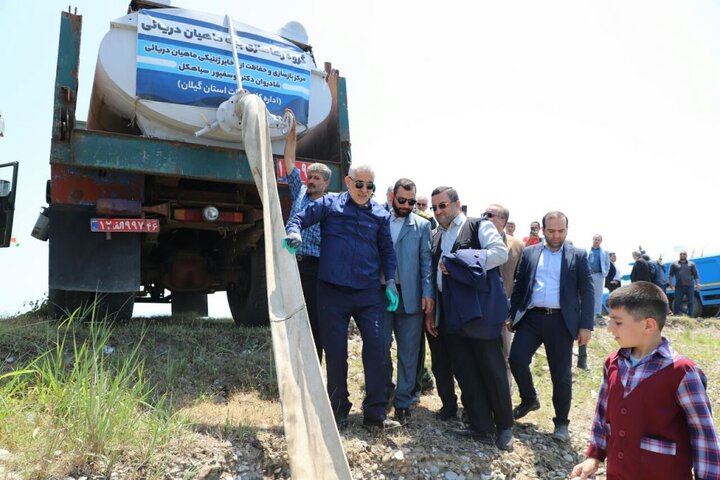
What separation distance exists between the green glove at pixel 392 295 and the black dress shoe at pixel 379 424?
0.65 meters

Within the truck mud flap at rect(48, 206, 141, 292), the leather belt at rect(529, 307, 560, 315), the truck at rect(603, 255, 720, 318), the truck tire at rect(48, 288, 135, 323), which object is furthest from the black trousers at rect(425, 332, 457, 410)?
the truck at rect(603, 255, 720, 318)

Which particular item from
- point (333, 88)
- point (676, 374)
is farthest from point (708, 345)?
point (676, 374)

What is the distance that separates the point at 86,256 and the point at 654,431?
414 centimetres

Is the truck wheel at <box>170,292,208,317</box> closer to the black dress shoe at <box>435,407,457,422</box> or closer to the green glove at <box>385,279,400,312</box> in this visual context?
the black dress shoe at <box>435,407,457,422</box>

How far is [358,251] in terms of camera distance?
3.53 m

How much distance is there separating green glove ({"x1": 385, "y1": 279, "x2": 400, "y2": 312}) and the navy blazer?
991 millimetres

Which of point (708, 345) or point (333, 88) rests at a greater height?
point (333, 88)

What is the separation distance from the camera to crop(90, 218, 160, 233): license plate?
457 cm

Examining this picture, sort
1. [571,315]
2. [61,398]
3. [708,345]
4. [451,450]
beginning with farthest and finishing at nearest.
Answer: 1. [708,345]
2. [571,315]
3. [451,450]
4. [61,398]

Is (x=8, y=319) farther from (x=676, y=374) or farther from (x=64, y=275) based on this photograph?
(x=676, y=374)

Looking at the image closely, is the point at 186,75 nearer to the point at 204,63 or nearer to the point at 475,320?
the point at 204,63

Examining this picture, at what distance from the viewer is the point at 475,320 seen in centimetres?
359

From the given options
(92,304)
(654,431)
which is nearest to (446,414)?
(654,431)

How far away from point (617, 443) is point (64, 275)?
13.4ft
